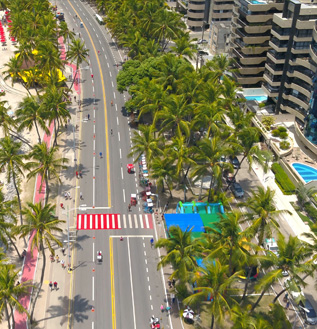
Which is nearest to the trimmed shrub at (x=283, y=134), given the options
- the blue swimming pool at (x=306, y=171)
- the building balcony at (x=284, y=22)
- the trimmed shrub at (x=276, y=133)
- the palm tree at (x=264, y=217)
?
the trimmed shrub at (x=276, y=133)

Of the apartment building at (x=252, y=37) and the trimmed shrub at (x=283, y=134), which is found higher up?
the apartment building at (x=252, y=37)

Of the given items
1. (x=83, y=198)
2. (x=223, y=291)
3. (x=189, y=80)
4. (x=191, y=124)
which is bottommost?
(x=223, y=291)

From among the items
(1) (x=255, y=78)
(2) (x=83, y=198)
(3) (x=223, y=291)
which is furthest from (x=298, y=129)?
(3) (x=223, y=291)

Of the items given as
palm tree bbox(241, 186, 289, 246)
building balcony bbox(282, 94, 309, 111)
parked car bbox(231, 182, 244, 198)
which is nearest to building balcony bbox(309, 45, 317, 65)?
building balcony bbox(282, 94, 309, 111)

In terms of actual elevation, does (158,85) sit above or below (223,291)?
above

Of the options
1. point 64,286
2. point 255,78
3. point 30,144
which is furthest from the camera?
point 255,78

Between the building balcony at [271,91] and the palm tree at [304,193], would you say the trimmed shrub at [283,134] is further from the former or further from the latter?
the palm tree at [304,193]

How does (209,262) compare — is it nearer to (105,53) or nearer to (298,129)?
(298,129)
